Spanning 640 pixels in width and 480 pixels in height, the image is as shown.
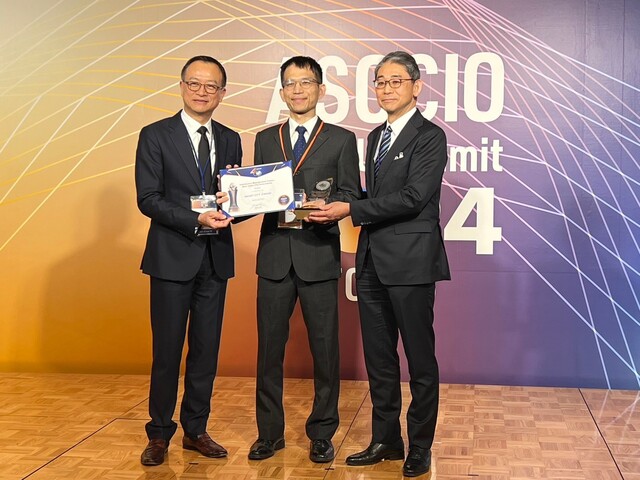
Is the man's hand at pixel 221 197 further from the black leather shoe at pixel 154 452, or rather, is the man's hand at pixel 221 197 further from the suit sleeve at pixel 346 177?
the black leather shoe at pixel 154 452

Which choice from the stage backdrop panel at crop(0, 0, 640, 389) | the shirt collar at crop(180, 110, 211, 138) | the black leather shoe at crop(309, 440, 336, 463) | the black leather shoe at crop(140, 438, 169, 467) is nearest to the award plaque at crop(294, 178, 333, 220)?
the shirt collar at crop(180, 110, 211, 138)

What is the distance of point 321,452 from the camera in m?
3.61

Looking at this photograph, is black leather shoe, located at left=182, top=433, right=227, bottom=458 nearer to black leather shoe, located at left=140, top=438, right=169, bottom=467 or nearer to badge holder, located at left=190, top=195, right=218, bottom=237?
black leather shoe, located at left=140, top=438, right=169, bottom=467

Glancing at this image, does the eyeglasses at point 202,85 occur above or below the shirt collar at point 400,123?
above

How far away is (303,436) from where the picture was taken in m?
3.98

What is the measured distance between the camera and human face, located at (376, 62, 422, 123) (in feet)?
11.2

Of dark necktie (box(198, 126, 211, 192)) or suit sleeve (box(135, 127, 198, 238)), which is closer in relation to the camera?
suit sleeve (box(135, 127, 198, 238))

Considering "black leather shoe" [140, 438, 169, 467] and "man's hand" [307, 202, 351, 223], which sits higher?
"man's hand" [307, 202, 351, 223]

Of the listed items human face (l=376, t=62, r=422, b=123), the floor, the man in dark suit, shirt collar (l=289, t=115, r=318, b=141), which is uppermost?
human face (l=376, t=62, r=422, b=123)

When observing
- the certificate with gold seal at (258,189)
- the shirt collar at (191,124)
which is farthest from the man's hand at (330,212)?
the shirt collar at (191,124)

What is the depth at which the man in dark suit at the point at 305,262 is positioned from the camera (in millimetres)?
3541

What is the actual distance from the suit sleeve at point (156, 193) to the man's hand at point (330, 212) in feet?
1.62

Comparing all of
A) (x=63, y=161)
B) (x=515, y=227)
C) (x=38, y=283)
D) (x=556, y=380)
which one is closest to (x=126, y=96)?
(x=63, y=161)

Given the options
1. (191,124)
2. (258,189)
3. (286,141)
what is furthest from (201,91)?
(258,189)
